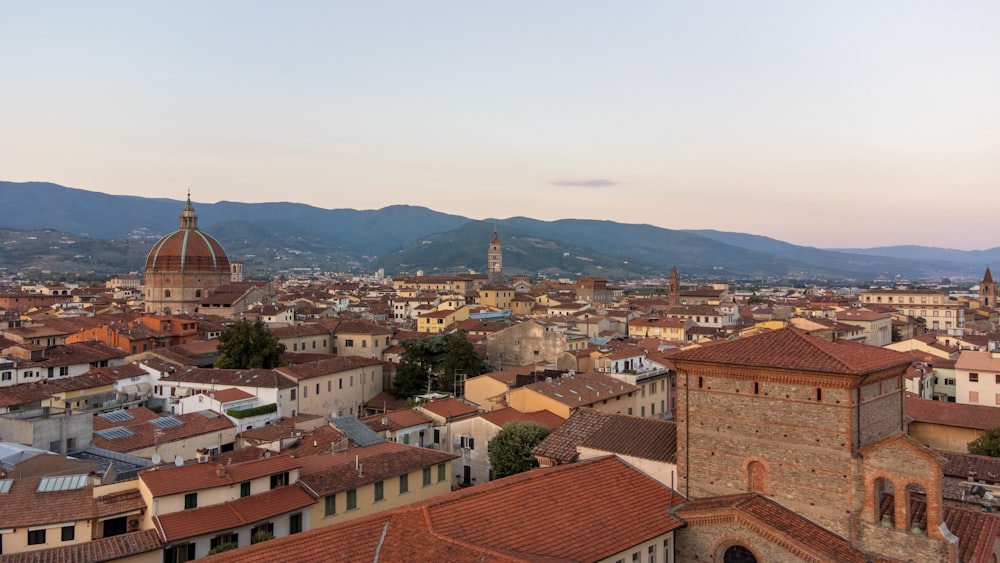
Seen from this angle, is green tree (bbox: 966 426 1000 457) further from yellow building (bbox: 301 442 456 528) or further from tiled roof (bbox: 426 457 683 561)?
yellow building (bbox: 301 442 456 528)

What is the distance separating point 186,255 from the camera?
84625 millimetres

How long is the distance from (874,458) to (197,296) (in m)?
81.4

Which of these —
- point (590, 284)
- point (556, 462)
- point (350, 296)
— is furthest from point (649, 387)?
point (590, 284)

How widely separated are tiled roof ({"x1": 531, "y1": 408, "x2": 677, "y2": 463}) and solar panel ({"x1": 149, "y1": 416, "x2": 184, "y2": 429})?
1847 centimetres

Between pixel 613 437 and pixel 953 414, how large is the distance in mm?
25426

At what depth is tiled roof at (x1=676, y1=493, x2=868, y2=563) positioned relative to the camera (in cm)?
1567

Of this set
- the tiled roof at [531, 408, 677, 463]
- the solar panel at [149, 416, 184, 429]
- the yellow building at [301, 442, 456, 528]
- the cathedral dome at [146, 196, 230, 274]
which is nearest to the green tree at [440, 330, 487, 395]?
the solar panel at [149, 416, 184, 429]

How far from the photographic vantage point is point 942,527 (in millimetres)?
15000

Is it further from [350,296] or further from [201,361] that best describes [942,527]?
[350,296]

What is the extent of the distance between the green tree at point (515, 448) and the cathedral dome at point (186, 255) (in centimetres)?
6604

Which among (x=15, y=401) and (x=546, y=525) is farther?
(x=15, y=401)

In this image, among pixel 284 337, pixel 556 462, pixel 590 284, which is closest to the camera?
pixel 556 462

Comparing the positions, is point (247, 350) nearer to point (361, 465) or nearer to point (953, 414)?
point (361, 465)

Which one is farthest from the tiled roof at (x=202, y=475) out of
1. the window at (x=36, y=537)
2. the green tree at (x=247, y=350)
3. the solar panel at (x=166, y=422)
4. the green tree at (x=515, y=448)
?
the green tree at (x=247, y=350)
